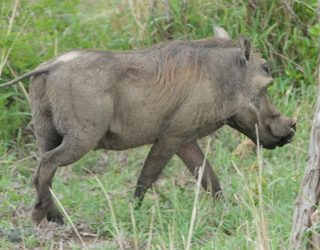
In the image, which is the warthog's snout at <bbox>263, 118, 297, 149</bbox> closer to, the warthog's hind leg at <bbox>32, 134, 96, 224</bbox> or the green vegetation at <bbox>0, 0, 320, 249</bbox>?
the green vegetation at <bbox>0, 0, 320, 249</bbox>

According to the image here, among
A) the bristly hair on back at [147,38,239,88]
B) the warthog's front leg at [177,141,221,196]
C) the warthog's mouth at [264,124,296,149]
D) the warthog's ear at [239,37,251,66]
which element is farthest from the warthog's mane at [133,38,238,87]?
the warthog's mouth at [264,124,296,149]

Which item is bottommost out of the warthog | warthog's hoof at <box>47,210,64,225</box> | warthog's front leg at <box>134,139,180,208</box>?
warthog's hoof at <box>47,210,64,225</box>

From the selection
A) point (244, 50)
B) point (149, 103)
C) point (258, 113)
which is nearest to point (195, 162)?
point (258, 113)

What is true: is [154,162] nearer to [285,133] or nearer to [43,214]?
[43,214]

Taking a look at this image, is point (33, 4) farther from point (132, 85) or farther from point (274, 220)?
point (274, 220)

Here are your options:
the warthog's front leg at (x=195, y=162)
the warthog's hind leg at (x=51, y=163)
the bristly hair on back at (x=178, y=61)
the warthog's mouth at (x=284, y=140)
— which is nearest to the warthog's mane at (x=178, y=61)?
the bristly hair on back at (x=178, y=61)

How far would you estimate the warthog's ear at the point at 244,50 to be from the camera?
6.64m

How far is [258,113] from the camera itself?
22.2 feet

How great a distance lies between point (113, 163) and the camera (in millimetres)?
7734

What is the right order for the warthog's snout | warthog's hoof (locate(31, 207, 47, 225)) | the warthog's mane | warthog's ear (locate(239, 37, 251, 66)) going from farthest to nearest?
the warthog's snout < warthog's ear (locate(239, 37, 251, 66)) < the warthog's mane < warthog's hoof (locate(31, 207, 47, 225))

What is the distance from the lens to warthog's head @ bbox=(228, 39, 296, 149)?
670 cm

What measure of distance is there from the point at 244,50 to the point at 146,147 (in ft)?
5.35

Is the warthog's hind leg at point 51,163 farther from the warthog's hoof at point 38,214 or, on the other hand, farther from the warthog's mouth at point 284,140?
the warthog's mouth at point 284,140

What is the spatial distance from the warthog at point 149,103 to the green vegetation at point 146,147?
0.28m
